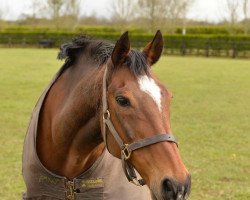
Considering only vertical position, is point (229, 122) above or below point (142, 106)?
below

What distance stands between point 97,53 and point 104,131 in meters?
0.55

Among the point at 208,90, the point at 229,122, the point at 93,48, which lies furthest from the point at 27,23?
the point at 93,48

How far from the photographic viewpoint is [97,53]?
267 centimetres

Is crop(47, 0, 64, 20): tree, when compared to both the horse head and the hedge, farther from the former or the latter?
the horse head

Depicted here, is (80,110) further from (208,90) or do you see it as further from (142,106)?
(208,90)

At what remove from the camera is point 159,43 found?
2.47m

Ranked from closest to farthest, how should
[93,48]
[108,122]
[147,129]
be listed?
[147,129] → [108,122] → [93,48]

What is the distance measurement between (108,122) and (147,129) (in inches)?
9.4

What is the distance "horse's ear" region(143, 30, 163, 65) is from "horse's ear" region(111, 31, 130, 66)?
0.54 feet

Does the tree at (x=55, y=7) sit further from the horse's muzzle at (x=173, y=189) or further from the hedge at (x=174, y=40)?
the horse's muzzle at (x=173, y=189)

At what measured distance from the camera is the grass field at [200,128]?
5.70 m

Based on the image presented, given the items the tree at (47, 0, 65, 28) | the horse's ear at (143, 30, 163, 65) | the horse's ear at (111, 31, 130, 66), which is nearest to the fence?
the tree at (47, 0, 65, 28)

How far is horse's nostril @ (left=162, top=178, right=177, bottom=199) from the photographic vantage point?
77.0 inches

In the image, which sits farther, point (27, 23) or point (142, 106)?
point (27, 23)
